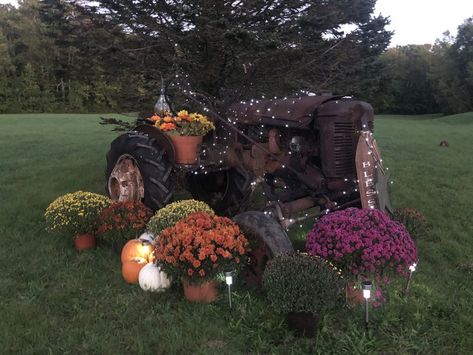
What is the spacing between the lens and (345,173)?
4355mm

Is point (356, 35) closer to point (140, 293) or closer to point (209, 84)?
point (209, 84)

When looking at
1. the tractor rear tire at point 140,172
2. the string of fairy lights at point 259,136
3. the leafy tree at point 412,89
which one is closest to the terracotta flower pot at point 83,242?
the tractor rear tire at point 140,172

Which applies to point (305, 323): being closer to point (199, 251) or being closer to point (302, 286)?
point (302, 286)

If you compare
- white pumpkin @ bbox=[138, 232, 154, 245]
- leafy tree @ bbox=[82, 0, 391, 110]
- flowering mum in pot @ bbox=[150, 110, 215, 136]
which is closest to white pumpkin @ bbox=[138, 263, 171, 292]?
white pumpkin @ bbox=[138, 232, 154, 245]

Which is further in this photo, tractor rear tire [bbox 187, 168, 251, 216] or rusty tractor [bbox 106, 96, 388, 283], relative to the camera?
tractor rear tire [bbox 187, 168, 251, 216]

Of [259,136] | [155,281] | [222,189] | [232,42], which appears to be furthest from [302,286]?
[232,42]

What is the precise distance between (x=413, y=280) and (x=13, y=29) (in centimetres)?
6412

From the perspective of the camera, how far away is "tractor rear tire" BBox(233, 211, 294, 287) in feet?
12.0

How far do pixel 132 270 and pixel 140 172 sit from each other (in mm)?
1532

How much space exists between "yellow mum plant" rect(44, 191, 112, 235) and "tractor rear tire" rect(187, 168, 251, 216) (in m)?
1.78

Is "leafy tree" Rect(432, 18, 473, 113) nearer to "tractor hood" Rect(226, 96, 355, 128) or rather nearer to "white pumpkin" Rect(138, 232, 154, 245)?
"tractor hood" Rect(226, 96, 355, 128)

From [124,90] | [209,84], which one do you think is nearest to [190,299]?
[209,84]

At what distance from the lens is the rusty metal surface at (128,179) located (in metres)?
5.54

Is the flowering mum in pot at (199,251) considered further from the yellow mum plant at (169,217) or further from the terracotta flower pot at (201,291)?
the yellow mum plant at (169,217)
